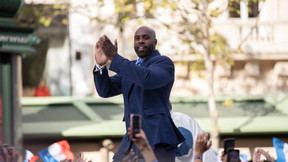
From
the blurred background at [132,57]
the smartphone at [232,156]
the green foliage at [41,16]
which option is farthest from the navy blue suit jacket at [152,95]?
the green foliage at [41,16]

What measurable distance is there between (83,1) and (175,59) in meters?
2.50

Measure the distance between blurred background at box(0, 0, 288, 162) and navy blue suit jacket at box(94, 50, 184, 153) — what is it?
3.88 metres

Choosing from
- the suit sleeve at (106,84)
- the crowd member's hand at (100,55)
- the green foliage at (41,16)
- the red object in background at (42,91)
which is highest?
the green foliage at (41,16)

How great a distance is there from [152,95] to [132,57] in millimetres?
10787

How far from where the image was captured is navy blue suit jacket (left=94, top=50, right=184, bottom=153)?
4.34 metres

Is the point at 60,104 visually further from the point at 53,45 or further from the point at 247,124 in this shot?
the point at 53,45

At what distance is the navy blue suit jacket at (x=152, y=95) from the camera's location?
171 inches

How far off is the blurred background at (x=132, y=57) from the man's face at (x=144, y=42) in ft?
12.6

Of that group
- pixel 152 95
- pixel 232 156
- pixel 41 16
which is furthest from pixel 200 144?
pixel 41 16

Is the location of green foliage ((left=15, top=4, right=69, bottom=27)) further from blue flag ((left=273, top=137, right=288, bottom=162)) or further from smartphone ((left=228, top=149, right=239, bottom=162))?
smartphone ((left=228, top=149, right=239, bottom=162))

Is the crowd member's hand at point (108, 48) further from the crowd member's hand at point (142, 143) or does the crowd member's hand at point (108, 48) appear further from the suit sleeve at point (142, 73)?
the crowd member's hand at point (142, 143)

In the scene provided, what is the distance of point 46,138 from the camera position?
37.2 feet

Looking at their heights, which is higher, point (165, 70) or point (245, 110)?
point (165, 70)

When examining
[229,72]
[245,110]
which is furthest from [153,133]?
[229,72]
